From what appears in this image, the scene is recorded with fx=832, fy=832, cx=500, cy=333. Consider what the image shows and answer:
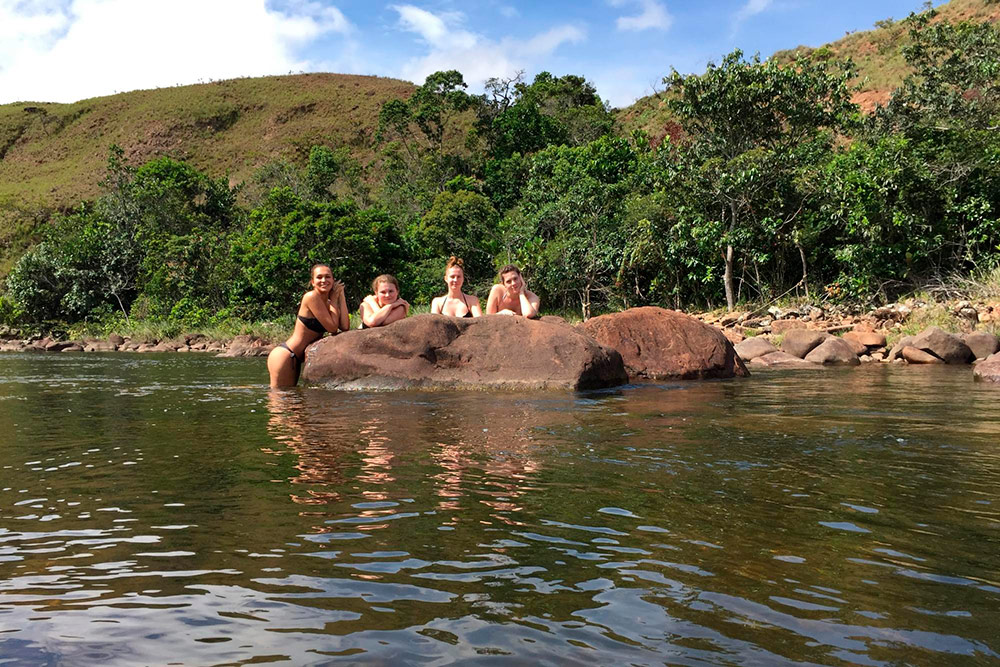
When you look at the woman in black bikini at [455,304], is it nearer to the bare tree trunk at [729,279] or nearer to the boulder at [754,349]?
the boulder at [754,349]

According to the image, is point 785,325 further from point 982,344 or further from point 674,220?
point 982,344

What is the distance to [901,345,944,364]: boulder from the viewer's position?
1466cm

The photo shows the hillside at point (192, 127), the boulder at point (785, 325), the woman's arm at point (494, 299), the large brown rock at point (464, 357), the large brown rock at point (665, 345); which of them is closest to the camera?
the large brown rock at point (464, 357)

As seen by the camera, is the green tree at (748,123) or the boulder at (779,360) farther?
the green tree at (748,123)

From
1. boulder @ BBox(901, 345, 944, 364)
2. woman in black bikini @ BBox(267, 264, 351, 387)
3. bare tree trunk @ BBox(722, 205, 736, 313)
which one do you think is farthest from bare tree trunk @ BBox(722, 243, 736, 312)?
woman in black bikini @ BBox(267, 264, 351, 387)

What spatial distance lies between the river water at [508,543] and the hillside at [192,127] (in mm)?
62620

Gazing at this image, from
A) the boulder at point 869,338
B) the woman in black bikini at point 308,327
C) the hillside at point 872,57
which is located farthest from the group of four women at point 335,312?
the hillside at point 872,57

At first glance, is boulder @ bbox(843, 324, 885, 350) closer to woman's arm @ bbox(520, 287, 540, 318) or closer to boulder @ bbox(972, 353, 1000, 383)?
boulder @ bbox(972, 353, 1000, 383)

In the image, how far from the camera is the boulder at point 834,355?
15.5 meters

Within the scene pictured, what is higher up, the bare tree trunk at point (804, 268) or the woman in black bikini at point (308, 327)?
the bare tree trunk at point (804, 268)

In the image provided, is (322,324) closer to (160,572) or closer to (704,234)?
(160,572)

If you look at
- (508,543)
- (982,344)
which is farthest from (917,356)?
(508,543)

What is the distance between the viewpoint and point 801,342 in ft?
53.5

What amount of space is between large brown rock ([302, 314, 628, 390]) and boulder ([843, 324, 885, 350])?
8051mm
